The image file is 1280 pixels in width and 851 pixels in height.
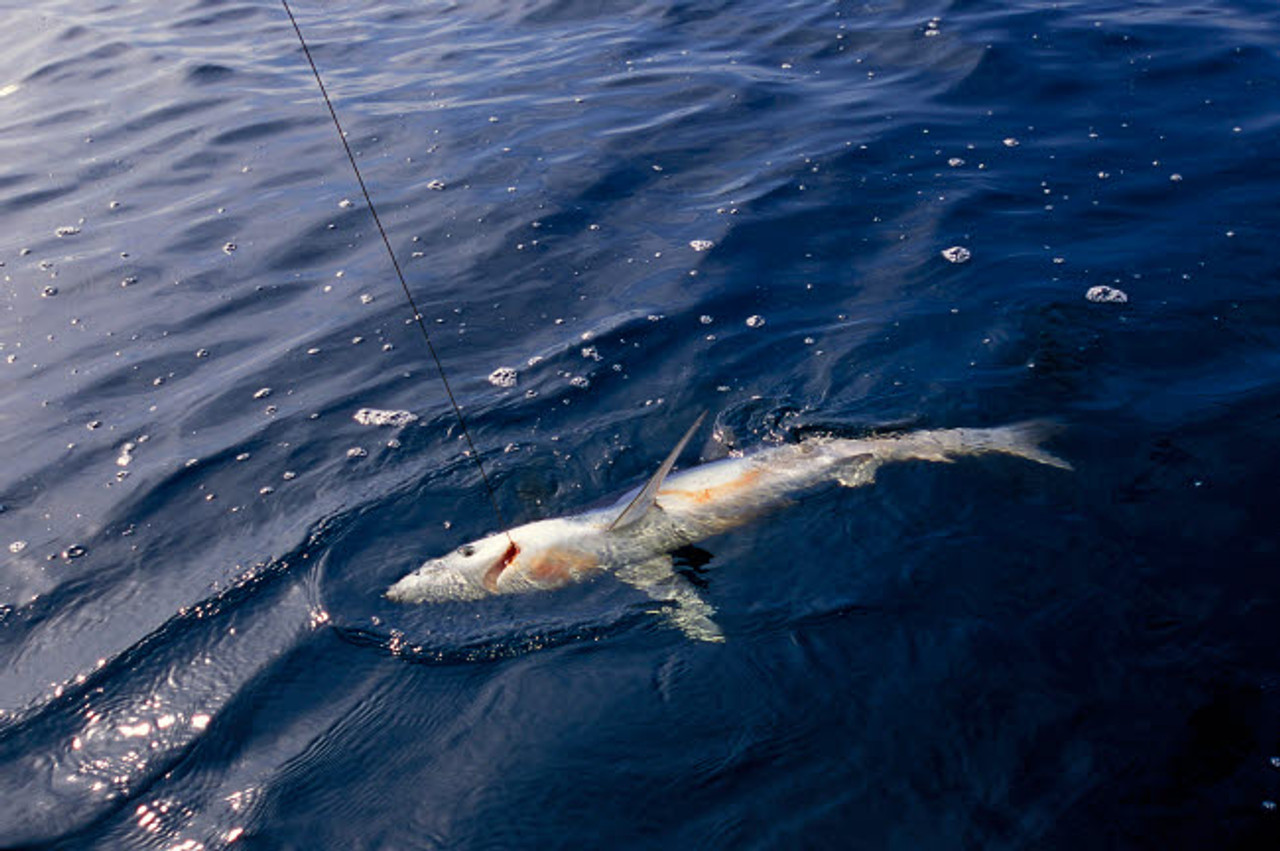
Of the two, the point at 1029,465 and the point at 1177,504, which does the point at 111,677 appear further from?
the point at 1177,504

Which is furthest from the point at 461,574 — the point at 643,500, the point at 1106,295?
the point at 1106,295

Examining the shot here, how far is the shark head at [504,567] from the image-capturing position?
530 cm

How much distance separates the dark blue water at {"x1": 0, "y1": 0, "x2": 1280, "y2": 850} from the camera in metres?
4.16

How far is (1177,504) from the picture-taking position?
5.18 meters

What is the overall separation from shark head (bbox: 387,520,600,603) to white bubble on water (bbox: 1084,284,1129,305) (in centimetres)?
428

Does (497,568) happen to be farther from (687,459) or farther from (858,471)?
(858,471)

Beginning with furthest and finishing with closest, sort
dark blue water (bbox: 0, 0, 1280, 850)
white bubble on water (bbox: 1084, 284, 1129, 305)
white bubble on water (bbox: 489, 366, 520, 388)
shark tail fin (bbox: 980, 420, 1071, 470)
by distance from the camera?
white bubble on water (bbox: 489, 366, 520, 388)
white bubble on water (bbox: 1084, 284, 1129, 305)
shark tail fin (bbox: 980, 420, 1071, 470)
dark blue water (bbox: 0, 0, 1280, 850)

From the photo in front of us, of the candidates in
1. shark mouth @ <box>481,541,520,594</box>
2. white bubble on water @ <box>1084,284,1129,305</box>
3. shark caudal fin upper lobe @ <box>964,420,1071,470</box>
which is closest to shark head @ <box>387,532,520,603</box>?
shark mouth @ <box>481,541,520,594</box>

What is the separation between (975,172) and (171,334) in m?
7.69

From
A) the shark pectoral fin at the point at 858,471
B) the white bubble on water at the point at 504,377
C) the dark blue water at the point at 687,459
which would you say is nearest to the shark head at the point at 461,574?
the dark blue water at the point at 687,459

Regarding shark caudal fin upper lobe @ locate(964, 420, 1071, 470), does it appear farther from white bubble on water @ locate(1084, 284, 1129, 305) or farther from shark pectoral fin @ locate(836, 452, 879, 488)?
white bubble on water @ locate(1084, 284, 1129, 305)

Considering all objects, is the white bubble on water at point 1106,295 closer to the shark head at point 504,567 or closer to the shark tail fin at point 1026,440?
the shark tail fin at point 1026,440

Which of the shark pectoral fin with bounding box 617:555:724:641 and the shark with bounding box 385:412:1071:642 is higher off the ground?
the shark with bounding box 385:412:1071:642

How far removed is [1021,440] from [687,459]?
82.2 inches
